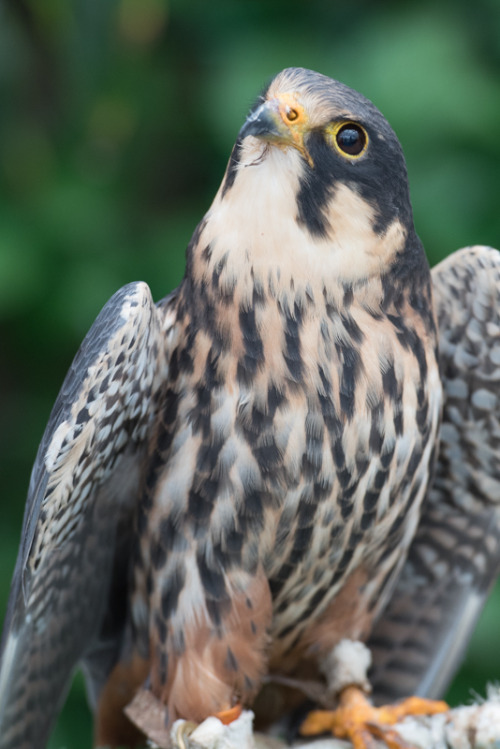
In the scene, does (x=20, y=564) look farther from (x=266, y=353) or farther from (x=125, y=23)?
(x=125, y=23)

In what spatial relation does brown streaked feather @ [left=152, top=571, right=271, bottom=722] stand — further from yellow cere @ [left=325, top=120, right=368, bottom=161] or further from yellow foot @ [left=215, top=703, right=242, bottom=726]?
yellow cere @ [left=325, top=120, right=368, bottom=161]

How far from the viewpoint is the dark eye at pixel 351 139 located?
164 cm

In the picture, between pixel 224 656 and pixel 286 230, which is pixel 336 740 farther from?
A: pixel 286 230

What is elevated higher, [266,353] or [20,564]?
[266,353]

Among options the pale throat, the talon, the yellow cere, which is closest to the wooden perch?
the talon

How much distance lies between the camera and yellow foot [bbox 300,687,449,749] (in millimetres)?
1875

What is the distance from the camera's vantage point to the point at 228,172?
1.71m

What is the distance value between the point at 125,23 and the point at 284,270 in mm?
1709

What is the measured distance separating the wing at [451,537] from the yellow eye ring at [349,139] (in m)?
0.43

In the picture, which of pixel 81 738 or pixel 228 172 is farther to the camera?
pixel 81 738

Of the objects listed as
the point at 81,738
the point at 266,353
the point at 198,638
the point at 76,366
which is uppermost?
the point at 266,353

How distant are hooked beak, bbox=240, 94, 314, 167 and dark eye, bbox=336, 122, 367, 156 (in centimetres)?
7

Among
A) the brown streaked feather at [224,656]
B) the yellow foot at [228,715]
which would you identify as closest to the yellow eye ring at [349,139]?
the brown streaked feather at [224,656]

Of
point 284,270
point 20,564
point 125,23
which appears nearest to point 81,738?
point 20,564
